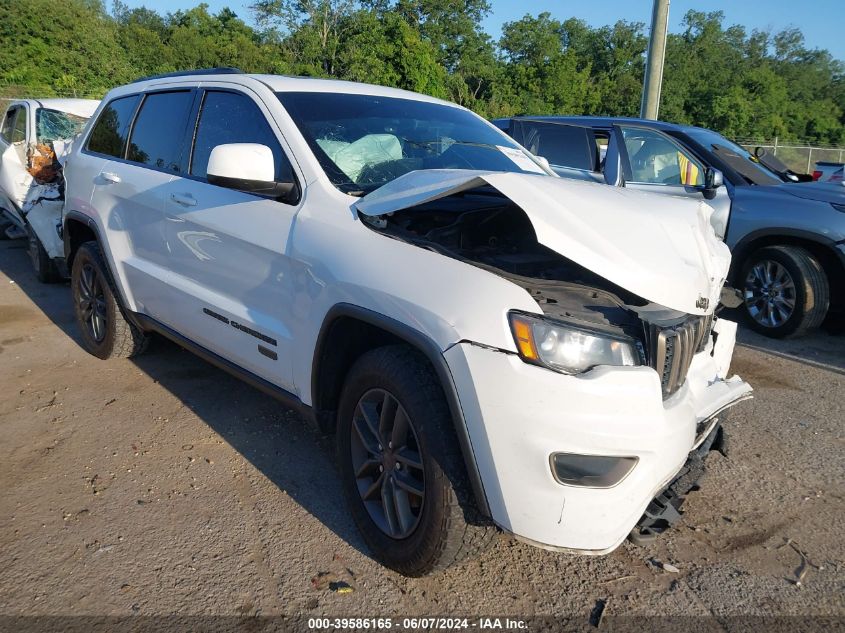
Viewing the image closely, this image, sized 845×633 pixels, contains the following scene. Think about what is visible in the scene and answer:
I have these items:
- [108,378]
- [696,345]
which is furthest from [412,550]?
[108,378]

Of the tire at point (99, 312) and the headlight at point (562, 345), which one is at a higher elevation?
the headlight at point (562, 345)

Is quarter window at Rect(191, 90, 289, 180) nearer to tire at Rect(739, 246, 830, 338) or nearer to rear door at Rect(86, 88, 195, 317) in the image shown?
rear door at Rect(86, 88, 195, 317)

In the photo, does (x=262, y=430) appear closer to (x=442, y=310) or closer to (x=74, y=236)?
(x=442, y=310)

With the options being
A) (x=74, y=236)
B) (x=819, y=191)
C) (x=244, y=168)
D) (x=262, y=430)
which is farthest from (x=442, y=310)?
(x=819, y=191)

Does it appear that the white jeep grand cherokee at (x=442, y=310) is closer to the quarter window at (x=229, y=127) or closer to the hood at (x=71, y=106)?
the quarter window at (x=229, y=127)

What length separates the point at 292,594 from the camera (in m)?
2.49

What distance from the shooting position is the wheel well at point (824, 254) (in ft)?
18.0

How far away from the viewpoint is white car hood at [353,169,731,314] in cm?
226

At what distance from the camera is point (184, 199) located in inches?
139

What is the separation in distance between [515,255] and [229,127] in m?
1.73

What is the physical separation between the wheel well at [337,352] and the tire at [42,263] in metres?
5.35

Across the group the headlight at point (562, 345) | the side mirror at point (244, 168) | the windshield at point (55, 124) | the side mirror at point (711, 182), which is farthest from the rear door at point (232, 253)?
the windshield at point (55, 124)

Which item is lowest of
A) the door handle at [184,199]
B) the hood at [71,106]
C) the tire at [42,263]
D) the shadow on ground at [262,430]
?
the shadow on ground at [262,430]

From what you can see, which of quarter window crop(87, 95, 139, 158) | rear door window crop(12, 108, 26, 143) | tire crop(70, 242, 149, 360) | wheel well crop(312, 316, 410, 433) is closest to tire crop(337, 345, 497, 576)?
wheel well crop(312, 316, 410, 433)
